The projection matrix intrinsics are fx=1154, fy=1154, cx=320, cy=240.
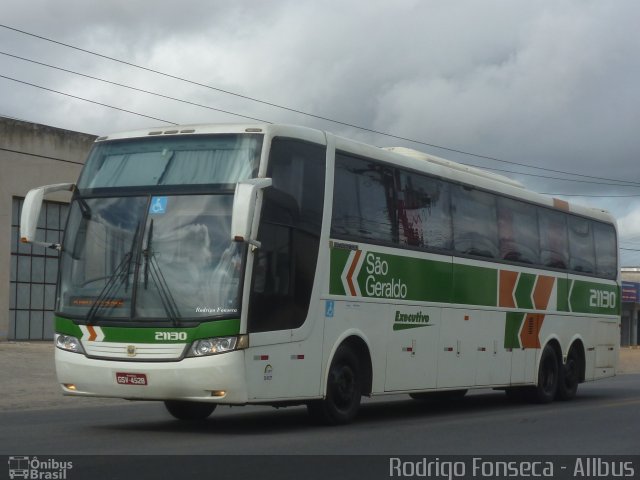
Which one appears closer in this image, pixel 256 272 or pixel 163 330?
pixel 163 330

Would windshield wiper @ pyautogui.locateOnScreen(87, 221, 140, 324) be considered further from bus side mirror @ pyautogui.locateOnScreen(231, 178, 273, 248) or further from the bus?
bus side mirror @ pyautogui.locateOnScreen(231, 178, 273, 248)

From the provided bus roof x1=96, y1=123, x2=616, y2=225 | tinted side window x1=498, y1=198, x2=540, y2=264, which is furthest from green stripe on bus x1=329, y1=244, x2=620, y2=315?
bus roof x1=96, y1=123, x2=616, y2=225

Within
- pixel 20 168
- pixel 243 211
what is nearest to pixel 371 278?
pixel 243 211

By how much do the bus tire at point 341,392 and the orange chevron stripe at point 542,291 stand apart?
6.17 meters

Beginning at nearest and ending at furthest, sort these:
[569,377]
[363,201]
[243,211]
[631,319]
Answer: [243,211] < [363,201] < [569,377] < [631,319]

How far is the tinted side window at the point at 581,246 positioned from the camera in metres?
21.7

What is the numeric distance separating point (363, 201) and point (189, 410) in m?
3.53

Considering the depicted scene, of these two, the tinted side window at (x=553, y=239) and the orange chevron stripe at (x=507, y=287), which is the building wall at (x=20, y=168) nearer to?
the tinted side window at (x=553, y=239)

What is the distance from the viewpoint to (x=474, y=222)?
1800cm

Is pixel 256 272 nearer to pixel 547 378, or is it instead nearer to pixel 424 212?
pixel 424 212

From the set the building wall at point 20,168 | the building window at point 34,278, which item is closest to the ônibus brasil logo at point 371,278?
the building wall at point 20,168

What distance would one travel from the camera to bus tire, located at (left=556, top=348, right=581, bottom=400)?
2133 centimetres
